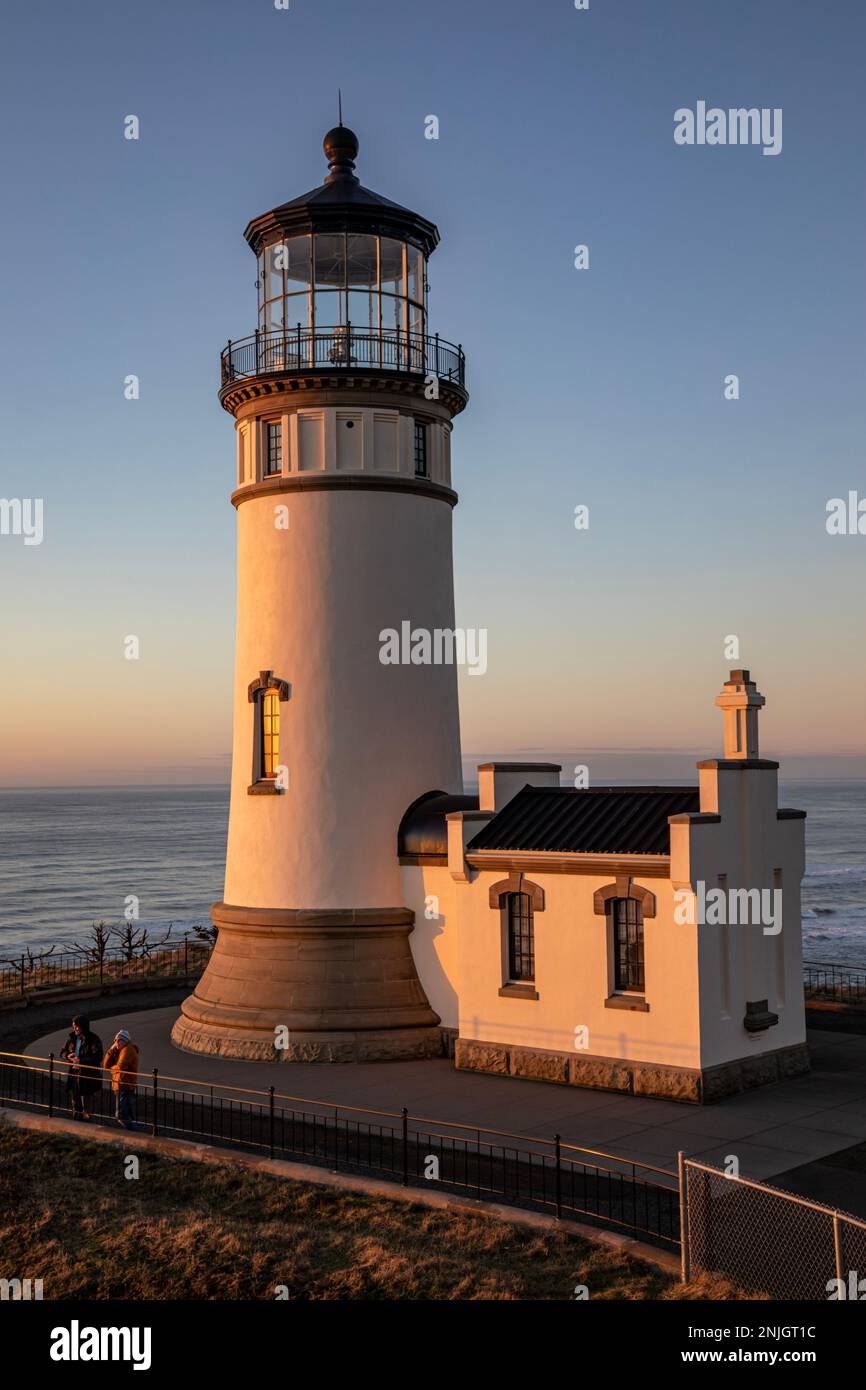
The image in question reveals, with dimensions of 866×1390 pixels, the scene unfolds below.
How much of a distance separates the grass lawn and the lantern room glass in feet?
51.0

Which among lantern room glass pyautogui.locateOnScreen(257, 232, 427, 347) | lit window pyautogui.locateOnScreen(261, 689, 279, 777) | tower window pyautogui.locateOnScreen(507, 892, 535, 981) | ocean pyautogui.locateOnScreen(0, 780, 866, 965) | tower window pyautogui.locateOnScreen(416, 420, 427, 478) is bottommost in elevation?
ocean pyautogui.locateOnScreen(0, 780, 866, 965)

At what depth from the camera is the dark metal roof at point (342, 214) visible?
2506 centimetres

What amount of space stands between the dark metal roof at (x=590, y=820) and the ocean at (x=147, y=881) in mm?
26903

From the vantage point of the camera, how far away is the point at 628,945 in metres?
21.6

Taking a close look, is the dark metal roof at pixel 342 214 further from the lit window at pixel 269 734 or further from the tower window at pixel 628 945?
the tower window at pixel 628 945

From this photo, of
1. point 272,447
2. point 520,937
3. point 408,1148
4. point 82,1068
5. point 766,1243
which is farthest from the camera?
point 272,447

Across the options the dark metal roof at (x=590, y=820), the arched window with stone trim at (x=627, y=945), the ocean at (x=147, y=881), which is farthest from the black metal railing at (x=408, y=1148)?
the ocean at (x=147, y=881)

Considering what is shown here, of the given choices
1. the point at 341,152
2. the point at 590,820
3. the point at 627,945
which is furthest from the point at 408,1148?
the point at 341,152

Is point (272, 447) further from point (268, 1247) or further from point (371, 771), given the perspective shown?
point (268, 1247)

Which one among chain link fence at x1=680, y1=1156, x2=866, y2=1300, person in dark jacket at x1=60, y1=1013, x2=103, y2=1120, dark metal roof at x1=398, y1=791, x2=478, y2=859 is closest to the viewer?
chain link fence at x1=680, y1=1156, x2=866, y2=1300

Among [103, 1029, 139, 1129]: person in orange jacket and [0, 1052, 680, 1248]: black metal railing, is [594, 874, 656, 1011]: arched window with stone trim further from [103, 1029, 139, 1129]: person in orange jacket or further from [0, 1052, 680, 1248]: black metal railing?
[103, 1029, 139, 1129]: person in orange jacket

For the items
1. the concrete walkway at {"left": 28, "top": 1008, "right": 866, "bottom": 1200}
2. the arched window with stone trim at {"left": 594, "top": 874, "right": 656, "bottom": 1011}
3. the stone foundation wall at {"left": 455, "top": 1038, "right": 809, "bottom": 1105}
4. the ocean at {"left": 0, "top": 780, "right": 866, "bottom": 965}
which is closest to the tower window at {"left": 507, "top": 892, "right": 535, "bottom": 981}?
the stone foundation wall at {"left": 455, "top": 1038, "right": 809, "bottom": 1105}

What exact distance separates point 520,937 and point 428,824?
10.1 ft

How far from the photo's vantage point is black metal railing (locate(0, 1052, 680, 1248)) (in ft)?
51.0
